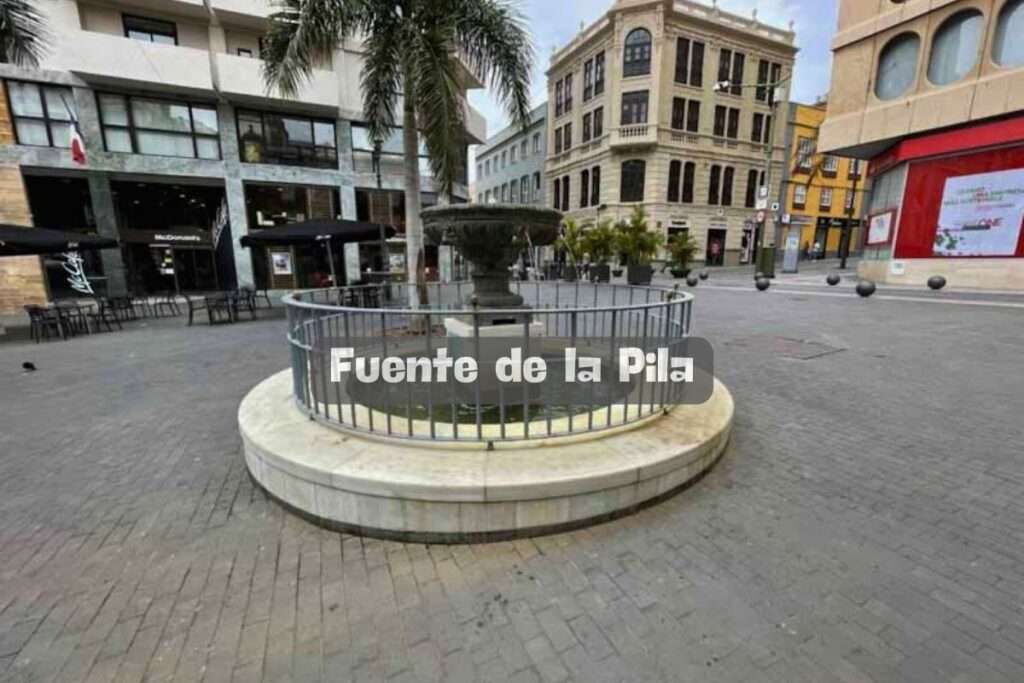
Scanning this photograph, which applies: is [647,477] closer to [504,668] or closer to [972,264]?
[504,668]

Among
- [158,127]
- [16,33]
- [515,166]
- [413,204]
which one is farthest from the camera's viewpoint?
[515,166]

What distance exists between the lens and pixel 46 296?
1606cm

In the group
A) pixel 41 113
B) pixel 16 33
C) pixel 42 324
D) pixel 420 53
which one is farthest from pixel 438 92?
pixel 41 113

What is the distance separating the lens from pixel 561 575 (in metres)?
2.46

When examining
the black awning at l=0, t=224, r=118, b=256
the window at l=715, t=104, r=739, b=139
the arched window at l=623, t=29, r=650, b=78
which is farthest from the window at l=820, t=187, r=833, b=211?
the black awning at l=0, t=224, r=118, b=256

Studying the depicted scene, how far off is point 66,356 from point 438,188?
771 centimetres

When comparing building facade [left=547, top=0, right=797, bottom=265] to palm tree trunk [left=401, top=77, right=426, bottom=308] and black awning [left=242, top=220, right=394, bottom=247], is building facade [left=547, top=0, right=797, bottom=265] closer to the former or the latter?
black awning [left=242, top=220, right=394, bottom=247]

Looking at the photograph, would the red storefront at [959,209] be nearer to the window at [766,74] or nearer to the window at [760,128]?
the window at [760,128]

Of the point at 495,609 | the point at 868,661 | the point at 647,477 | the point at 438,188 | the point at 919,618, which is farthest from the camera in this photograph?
the point at 438,188

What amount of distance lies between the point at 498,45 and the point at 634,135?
87.6ft

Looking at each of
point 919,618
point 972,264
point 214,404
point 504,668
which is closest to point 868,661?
point 919,618

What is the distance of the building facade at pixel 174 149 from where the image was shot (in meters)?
15.3

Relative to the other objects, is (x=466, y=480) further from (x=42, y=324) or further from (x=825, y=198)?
(x=825, y=198)

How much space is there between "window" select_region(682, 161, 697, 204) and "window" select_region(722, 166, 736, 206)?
2994mm
